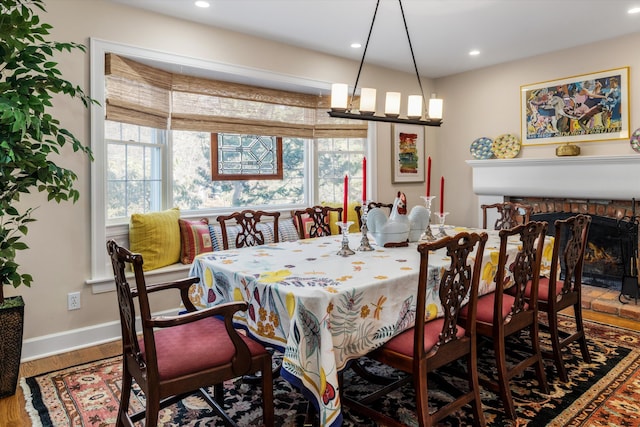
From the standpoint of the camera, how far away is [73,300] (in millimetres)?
3207

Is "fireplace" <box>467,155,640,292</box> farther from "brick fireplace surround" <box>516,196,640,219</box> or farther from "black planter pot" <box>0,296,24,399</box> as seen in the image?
"black planter pot" <box>0,296,24,399</box>

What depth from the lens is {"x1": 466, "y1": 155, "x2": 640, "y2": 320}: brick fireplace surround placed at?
161 inches

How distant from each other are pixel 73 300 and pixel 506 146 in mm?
4563

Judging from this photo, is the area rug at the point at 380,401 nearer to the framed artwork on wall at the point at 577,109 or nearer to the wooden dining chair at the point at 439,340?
the wooden dining chair at the point at 439,340

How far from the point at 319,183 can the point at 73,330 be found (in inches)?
111

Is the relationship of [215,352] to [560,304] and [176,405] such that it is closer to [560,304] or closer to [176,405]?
[176,405]

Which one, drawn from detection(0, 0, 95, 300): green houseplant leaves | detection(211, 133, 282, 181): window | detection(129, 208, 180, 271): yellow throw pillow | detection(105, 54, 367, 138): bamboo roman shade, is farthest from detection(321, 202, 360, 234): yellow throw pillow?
detection(0, 0, 95, 300): green houseplant leaves

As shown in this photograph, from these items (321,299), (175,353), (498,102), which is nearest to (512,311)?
(321,299)

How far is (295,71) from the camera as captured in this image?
4.44 metres

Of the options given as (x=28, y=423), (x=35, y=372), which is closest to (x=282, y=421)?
(x=28, y=423)

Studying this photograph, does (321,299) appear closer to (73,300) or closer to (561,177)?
(73,300)

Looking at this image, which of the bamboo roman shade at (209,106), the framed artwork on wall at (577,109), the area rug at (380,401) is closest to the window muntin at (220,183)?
the bamboo roman shade at (209,106)

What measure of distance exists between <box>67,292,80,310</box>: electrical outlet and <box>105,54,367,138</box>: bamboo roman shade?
1.32 meters

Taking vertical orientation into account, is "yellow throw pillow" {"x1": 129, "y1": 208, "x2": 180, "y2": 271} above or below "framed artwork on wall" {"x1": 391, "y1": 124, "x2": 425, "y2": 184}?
below
